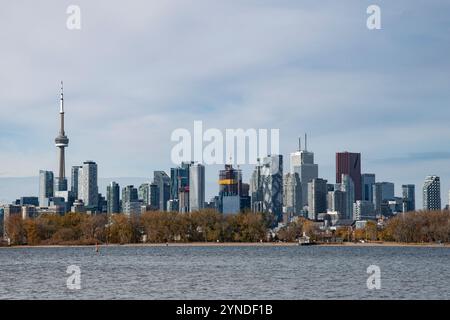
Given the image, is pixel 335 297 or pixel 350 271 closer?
pixel 335 297

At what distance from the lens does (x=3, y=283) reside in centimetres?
6456

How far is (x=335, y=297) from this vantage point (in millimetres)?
52156
